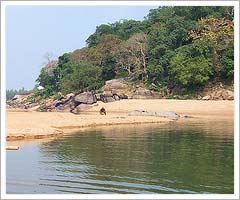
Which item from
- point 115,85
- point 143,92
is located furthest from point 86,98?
point 115,85

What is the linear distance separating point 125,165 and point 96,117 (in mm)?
11295

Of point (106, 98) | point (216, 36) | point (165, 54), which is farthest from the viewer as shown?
point (165, 54)

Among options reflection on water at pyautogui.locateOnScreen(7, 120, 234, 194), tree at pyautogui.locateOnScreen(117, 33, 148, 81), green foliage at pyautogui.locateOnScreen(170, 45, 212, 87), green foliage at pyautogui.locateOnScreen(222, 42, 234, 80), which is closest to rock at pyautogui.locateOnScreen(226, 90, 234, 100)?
green foliage at pyautogui.locateOnScreen(222, 42, 234, 80)

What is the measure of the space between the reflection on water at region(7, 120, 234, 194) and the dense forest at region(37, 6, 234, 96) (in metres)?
16.7

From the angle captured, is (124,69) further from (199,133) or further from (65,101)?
(199,133)

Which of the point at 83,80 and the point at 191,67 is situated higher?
the point at 191,67

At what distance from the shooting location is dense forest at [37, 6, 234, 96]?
95.5ft

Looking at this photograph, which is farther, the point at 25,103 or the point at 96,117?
the point at 25,103

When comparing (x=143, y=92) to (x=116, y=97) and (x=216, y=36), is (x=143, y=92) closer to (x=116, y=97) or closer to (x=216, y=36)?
(x=116, y=97)

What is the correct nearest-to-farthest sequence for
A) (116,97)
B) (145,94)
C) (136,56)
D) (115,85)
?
(116,97), (145,94), (115,85), (136,56)

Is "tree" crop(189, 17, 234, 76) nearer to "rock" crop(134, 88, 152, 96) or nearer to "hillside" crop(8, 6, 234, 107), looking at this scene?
"hillside" crop(8, 6, 234, 107)

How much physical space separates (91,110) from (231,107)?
367 inches

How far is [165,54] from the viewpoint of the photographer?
3281 cm

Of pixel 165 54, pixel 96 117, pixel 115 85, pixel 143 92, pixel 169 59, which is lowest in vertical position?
pixel 96 117
